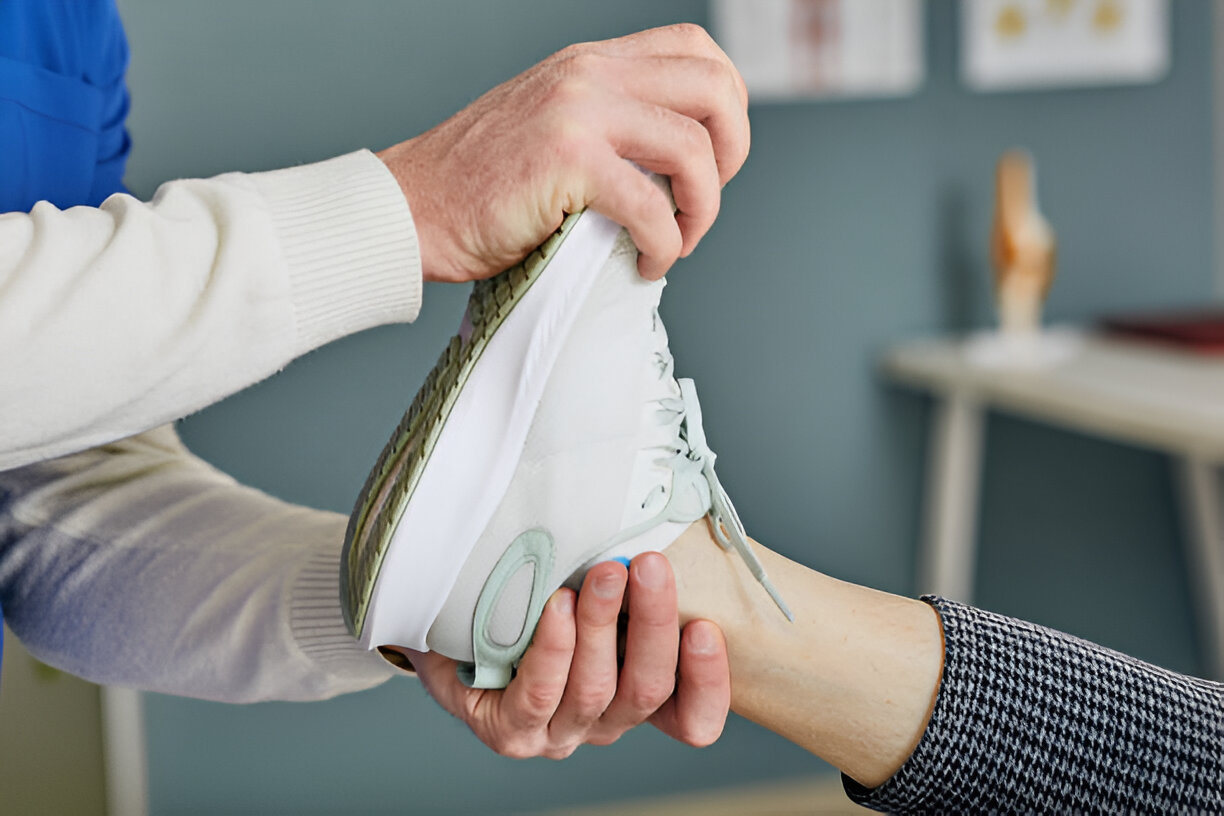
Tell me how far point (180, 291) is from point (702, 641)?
0.37m

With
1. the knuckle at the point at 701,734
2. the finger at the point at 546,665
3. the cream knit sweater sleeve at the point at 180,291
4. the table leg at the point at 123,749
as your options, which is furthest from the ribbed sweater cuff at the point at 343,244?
the table leg at the point at 123,749

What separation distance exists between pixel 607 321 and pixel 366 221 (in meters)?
0.16

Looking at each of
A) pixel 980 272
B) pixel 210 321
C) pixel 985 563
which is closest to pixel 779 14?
pixel 980 272

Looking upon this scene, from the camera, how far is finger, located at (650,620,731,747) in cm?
72

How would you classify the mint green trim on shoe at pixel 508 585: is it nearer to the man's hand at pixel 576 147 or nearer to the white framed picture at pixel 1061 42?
the man's hand at pixel 576 147

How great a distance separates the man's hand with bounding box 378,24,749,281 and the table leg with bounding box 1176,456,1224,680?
1615 mm

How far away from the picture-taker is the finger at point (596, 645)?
0.70 meters

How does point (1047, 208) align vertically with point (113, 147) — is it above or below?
below

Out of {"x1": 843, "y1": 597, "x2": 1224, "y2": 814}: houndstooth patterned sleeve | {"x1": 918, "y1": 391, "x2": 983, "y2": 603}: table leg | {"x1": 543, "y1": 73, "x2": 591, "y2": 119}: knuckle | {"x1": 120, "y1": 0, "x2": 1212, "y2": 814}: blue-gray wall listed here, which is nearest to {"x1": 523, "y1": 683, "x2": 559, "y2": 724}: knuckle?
{"x1": 843, "y1": 597, "x2": 1224, "y2": 814}: houndstooth patterned sleeve

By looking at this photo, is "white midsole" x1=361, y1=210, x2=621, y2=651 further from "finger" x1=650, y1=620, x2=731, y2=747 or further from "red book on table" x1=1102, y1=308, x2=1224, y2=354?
"red book on table" x1=1102, y1=308, x2=1224, y2=354

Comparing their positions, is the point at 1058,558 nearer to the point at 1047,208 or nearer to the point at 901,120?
the point at 1047,208

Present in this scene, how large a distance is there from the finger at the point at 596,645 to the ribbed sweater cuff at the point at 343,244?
197 mm

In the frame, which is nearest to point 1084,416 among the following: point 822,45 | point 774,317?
point 774,317

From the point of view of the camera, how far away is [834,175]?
195cm
